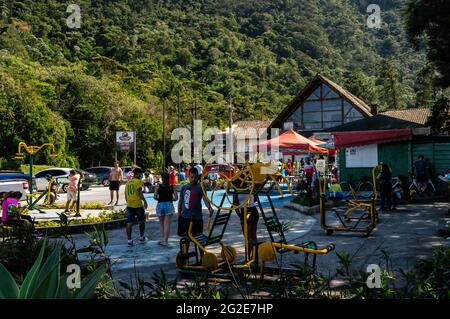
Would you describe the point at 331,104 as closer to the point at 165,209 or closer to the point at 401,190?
the point at 401,190

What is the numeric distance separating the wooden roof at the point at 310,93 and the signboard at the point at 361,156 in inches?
796

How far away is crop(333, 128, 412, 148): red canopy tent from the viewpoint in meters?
19.9

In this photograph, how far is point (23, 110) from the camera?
39.3m

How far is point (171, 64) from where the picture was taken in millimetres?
98750

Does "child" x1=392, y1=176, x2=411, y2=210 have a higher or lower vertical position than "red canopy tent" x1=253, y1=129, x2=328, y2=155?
lower

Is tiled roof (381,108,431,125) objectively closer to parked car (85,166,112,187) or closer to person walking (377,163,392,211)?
person walking (377,163,392,211)

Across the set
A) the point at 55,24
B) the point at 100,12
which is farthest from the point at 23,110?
the point at 100,12

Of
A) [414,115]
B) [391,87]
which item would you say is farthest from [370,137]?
[391,87]

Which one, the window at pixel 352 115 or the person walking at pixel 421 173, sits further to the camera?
the window at pixel 352 115

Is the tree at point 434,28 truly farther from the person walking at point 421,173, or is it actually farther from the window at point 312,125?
the window at point 312,125

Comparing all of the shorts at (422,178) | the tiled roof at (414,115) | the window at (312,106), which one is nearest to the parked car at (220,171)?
the shorts at (422,178)

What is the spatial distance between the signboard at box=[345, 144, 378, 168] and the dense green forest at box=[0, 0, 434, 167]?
155 inches

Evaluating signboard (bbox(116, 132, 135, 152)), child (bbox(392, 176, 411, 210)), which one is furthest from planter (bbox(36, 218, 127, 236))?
signboard (bbox(116, 132, 135, 152))

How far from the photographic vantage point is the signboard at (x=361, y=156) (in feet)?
71.3
